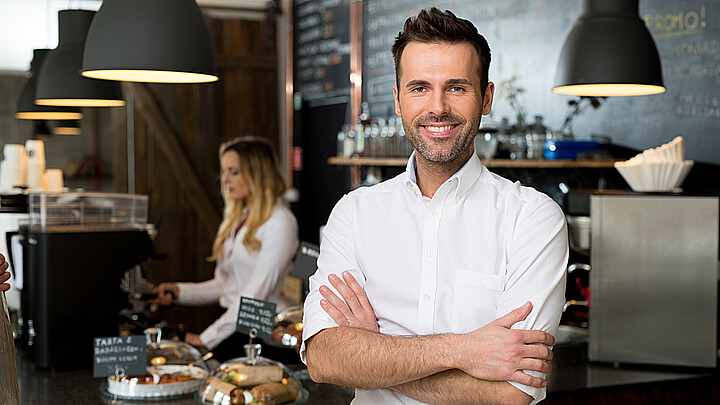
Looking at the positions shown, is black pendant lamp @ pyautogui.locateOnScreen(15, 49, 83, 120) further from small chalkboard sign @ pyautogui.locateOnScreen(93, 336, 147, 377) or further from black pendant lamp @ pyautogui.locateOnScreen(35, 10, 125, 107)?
small chalkboard sign @ pyautogui.locateOnScreen(93, 336, 147, 377)

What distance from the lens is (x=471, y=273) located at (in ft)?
5.54

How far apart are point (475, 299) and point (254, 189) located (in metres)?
1.92

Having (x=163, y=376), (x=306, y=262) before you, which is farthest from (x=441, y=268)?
(x=163, y=376)

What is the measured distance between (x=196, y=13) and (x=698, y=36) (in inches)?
83.0

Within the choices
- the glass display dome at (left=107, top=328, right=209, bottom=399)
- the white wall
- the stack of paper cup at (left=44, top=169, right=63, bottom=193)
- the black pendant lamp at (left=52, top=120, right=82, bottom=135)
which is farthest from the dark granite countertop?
the white wall

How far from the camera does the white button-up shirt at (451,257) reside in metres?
1.63

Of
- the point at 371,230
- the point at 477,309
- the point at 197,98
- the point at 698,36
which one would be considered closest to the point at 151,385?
the point at 371,230

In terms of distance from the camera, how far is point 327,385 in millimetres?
2275

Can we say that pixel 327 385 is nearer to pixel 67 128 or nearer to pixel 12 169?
pixel 12 169

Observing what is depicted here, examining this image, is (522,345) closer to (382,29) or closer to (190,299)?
(190,299)

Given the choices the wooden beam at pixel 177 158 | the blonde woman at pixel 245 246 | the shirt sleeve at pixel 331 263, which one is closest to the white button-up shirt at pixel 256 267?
the blonde woman at pixel 245 246

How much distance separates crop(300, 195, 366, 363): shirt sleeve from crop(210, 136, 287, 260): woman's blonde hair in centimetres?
154

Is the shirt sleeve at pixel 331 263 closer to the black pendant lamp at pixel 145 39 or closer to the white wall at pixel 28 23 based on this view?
the black pendant lamp at pixel 145 39

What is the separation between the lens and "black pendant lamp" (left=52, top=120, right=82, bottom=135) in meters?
5.83
